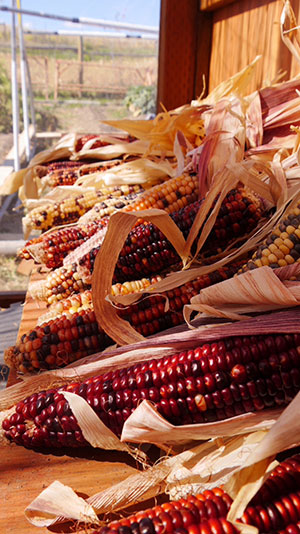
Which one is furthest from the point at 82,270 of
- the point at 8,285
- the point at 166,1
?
the point at 8,285

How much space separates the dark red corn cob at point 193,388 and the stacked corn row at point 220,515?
12cm

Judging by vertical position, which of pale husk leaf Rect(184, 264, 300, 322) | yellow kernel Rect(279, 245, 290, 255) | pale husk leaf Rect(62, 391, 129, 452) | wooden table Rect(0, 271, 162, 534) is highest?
yellow kernel Rect(279, 245, 290, 255)

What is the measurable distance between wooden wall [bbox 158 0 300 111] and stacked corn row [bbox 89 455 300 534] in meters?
1.28

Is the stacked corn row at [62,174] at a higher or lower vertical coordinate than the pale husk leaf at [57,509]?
higher

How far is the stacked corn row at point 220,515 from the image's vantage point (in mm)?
421

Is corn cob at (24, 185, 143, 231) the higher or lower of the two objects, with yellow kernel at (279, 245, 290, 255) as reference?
lower

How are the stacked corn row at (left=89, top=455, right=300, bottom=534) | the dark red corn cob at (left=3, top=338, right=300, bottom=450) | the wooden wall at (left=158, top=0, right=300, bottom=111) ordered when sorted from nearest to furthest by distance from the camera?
the stacked corn row at (left=89, top=455, right=300, bottom=534), the dark red corn cob at (left=3, top=338, right=300, bottom=450), the wooden wall at (left=158, top=0, right=300, bottom=111)

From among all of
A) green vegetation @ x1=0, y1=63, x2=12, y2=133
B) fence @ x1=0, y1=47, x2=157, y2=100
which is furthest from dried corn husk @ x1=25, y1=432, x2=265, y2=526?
fence @ x1=0, y1=47, x2=157, y2=100

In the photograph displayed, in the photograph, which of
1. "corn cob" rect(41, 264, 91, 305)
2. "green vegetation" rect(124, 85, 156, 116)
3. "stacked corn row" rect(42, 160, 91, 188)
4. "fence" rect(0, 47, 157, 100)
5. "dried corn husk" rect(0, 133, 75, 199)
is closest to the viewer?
"corn cob" rect(41, 264, 91, 305)

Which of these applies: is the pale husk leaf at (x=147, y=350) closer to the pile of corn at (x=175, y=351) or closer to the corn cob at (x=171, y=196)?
the pile of corn at (x=175, y=351)

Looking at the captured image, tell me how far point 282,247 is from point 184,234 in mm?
244

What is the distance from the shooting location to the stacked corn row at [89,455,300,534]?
42cm

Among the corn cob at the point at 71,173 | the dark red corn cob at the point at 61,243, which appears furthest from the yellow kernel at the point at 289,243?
the corn cob at the point at 71,173

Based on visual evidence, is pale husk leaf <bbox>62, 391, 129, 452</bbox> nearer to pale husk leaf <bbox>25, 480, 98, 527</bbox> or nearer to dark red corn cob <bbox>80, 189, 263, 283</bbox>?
pale husk leaf <bbox>25, 480, 98, 527</bbox>
